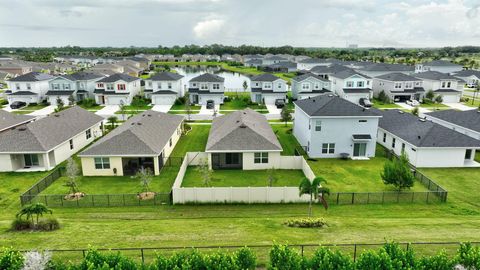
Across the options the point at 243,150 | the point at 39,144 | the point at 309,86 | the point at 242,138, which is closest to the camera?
the point at 243,150

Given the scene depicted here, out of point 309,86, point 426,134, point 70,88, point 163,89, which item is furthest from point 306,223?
point 70,88

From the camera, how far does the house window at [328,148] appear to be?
121 ft

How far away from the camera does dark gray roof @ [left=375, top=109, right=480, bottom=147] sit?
33.9 meters

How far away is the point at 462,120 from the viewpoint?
4166 cm

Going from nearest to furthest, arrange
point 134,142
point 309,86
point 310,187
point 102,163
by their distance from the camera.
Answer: point 310,187
point 102,163
point 134,142
point 309,86

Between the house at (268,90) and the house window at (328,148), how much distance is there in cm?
3262

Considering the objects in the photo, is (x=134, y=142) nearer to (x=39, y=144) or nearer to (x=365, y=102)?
(x=39, y=144)

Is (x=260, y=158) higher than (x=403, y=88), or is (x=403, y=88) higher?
(x=403, y=88)

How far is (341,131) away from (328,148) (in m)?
2.30

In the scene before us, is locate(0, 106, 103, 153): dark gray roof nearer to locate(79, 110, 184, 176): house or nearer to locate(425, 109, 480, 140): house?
locate(79, 110, 184, 176): house

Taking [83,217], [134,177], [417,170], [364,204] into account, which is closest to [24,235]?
[83,217]

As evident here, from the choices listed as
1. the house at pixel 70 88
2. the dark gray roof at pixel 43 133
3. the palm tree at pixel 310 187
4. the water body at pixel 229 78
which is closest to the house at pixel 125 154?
the dark gray roof at pixel 43 133

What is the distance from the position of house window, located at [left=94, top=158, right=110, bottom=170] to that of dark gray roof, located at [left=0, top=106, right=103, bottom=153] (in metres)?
5.51

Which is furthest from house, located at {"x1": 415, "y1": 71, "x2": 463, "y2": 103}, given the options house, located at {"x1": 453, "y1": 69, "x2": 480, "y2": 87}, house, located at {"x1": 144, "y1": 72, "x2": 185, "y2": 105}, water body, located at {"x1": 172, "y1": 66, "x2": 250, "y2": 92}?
house, located at {"x1": 144, "y1": 72, "x2": 185, "y2": 105}
